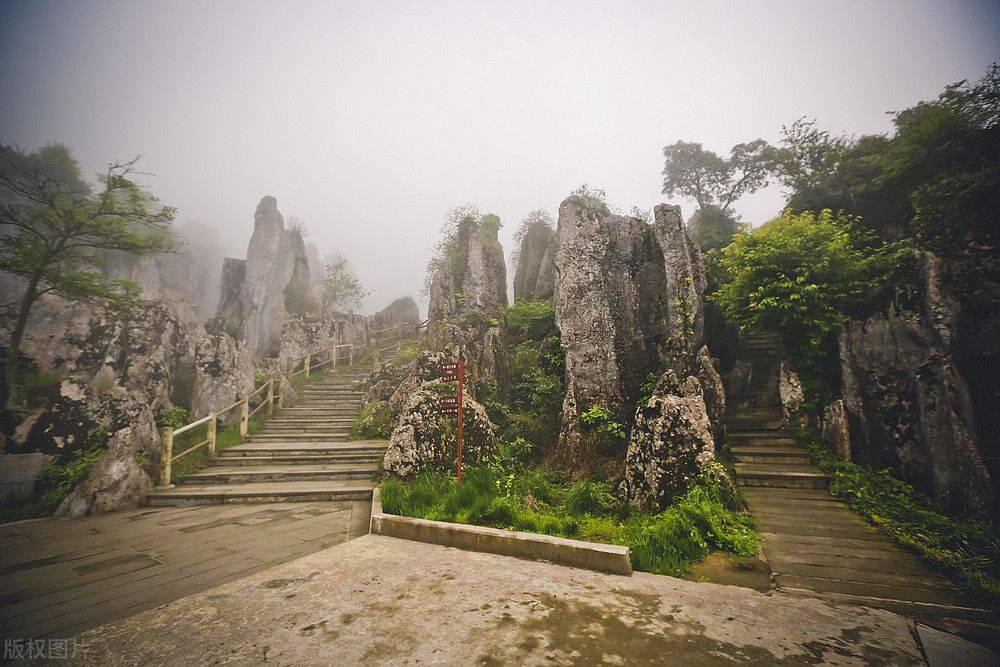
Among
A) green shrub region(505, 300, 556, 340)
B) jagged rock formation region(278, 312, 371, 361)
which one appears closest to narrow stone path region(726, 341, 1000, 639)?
green shrub region(505, 300, 556, 340)

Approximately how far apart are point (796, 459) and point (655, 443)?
372cm

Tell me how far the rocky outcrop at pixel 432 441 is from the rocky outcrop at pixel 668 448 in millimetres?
3018

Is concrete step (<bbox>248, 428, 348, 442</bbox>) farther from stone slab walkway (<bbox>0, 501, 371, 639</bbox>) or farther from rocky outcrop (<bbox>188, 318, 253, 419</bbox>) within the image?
stone slab walkway (<bbox>0, 501, 371, 639</bbox>)

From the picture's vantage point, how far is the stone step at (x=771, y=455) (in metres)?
7.21

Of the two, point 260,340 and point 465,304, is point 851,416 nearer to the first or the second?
point 465,304

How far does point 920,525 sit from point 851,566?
1.74 metres

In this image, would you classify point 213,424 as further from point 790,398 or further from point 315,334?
point 315,334

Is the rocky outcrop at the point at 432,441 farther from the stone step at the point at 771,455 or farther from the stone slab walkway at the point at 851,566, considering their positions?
the stone step at the point at 771,455

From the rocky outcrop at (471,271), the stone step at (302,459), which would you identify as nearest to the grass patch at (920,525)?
the stone step at (302,459)

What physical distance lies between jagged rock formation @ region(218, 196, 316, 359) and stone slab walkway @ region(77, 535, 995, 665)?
30.1m

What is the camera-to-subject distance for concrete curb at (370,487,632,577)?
12.4 feet

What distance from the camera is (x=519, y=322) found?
12812mm

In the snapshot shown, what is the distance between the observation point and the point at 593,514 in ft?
18.2

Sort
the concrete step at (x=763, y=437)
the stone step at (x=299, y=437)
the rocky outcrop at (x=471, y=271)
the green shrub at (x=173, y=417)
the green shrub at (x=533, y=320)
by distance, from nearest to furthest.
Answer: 1. the concrete step at (x=763, y=437)
2. the green shrub at (x=173, y=417)
3. the stone step at (x=299, y=437)
4. the green shrub at (x=533, y=320)
5. the rocky outcrop at (x=471, y=271)
